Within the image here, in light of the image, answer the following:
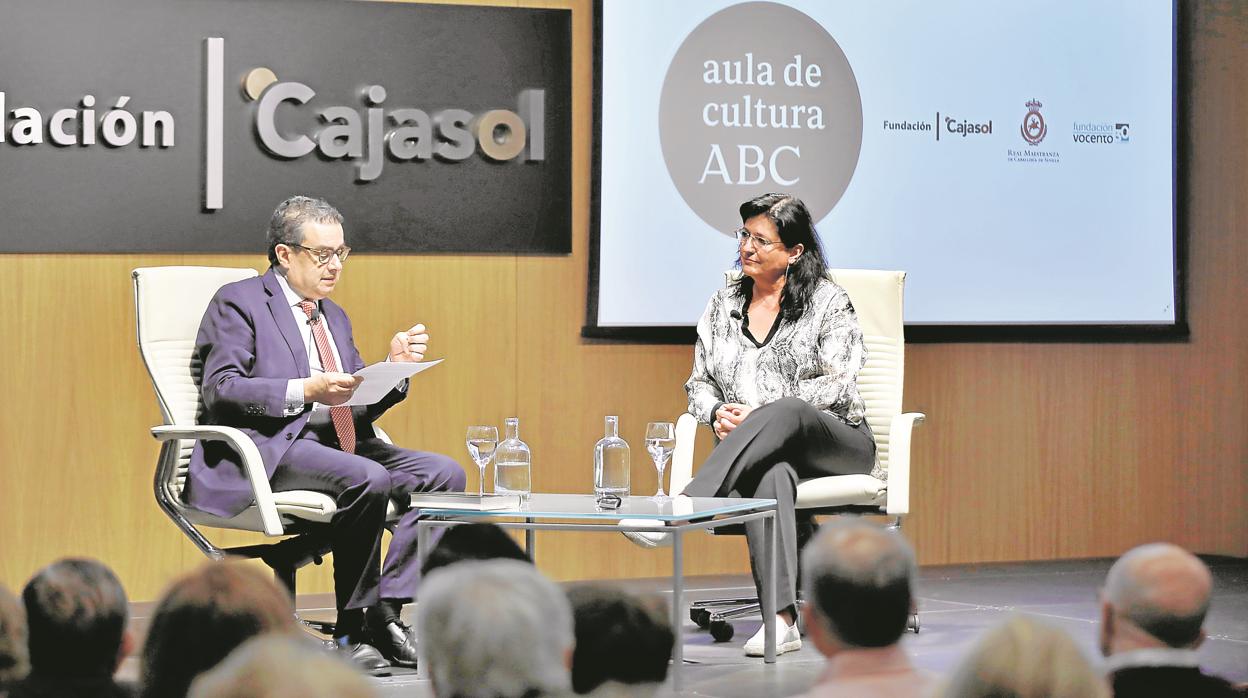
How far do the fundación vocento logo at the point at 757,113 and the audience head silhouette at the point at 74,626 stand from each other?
4.15 metres

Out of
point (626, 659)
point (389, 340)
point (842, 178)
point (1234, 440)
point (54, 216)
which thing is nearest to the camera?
point (626, 659)

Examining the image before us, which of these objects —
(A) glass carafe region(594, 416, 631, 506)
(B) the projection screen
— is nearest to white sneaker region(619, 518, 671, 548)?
(A) glass carafe region(594, 416, 631, 506)

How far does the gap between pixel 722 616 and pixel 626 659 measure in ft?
10.5

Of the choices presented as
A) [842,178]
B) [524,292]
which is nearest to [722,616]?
[524,292]

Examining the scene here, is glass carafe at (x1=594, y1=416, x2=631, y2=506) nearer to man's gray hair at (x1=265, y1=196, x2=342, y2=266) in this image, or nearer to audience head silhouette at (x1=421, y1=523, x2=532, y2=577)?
man's gray hair at (x1=265, y1=196, x2=342, y2=266)

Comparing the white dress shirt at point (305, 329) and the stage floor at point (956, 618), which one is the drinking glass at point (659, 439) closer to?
the stage floor at point (956, 618)

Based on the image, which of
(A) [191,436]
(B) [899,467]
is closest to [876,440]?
(B) [899,467]

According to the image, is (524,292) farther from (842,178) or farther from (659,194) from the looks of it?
(842,178)

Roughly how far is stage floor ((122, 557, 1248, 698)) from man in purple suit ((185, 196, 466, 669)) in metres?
0.25

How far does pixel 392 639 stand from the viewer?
4.28 metres

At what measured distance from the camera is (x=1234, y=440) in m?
6.50

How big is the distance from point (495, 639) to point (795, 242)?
3.56m

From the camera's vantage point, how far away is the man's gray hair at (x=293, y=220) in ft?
14.9

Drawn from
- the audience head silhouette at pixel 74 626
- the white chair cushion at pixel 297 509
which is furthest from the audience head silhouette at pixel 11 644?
the white chair cushion at pixel 297 509
